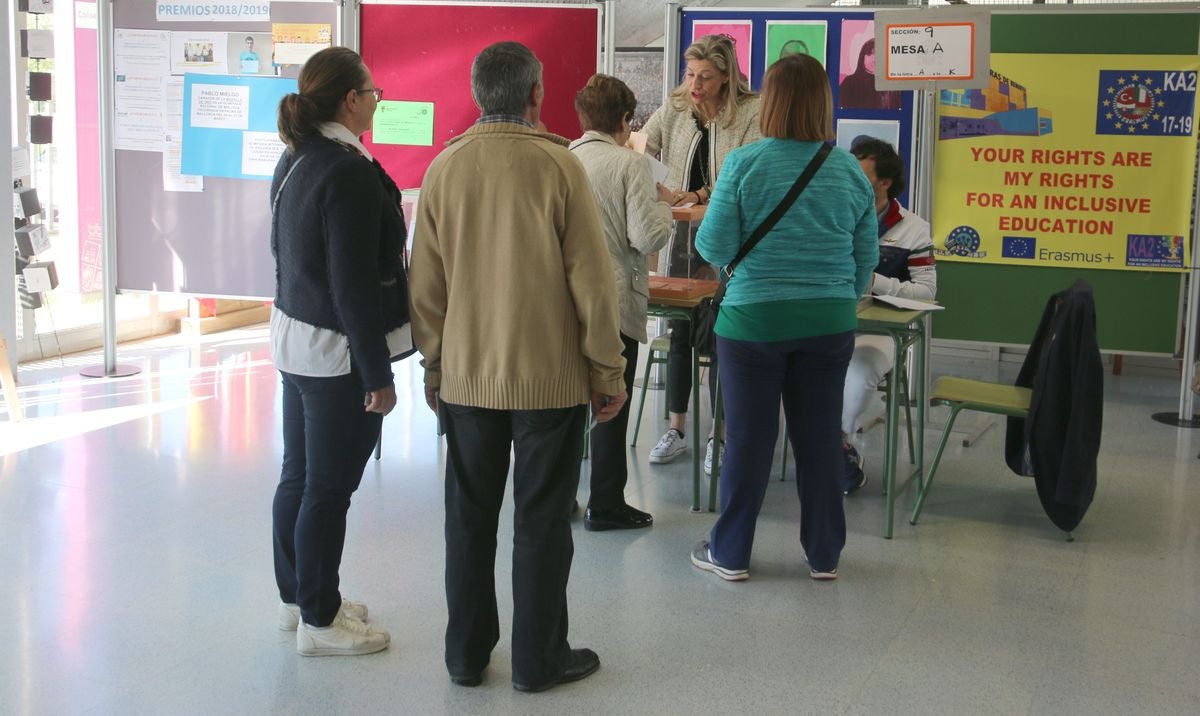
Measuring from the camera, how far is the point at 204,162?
5.81m

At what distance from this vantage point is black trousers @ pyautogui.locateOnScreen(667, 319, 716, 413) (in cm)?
451

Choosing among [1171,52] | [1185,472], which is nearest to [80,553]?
[1185,472]

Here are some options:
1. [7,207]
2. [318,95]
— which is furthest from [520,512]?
[7,207]

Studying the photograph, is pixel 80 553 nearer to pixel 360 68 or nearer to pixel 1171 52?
pixel 360 68

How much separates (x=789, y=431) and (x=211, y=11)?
12.5 ft

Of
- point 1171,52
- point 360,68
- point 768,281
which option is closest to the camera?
point 360,68

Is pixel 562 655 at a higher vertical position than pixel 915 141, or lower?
lower

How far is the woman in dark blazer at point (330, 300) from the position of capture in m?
2.49

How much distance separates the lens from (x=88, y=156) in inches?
259

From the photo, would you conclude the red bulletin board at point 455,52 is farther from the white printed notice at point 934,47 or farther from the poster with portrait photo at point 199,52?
the white printed notice at point 934,47

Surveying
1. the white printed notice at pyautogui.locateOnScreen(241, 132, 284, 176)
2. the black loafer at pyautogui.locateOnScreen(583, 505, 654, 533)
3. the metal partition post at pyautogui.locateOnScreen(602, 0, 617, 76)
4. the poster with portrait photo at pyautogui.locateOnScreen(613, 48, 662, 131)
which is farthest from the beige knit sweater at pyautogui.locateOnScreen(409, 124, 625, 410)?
the poster with portrait photo at pyautogui.locateOnScreen(613, 48, 662, 131)

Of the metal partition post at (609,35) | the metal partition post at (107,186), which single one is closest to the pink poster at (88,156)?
the metal partition post at (107,186)

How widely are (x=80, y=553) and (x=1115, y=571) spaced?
9.94 ft

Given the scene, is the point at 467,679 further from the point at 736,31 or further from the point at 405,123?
the point at 736,31
